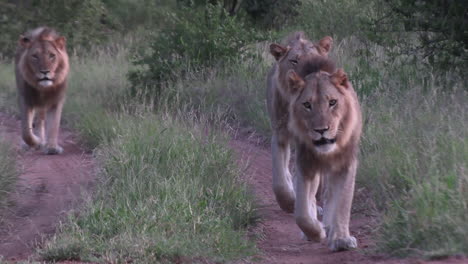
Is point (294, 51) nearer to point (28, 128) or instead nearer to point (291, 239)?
point (291, 239)

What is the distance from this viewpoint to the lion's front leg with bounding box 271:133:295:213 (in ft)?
22.6

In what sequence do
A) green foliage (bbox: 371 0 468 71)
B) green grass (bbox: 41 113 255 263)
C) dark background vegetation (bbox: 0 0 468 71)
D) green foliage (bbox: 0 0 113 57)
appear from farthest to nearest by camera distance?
1. green foliage (bbox: 0 0 113 57)
2. dark background vegetation (bbox: 0 0 468 71)
3. green foliage (bbox: 371 0 468 71)
4. green grass (bbox: 41 113 255 263)

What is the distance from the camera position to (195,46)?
12445mm

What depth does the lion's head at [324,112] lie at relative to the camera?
17.8ft

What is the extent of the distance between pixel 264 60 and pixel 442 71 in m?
3.27

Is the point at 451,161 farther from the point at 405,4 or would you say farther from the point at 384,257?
the point at 405,4

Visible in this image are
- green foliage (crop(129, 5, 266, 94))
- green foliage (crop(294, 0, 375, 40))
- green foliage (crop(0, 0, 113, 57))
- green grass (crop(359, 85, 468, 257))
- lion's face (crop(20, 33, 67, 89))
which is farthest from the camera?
green foliage (crop(0, 0, 113, 57))

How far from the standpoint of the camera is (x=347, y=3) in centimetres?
1534

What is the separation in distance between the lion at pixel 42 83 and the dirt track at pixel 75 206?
30 centimetres

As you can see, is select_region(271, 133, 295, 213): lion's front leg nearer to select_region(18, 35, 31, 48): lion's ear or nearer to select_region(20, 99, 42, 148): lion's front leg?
select_region(20, 99, 42, 148): lion's front leg

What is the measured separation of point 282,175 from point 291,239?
1.89 ft

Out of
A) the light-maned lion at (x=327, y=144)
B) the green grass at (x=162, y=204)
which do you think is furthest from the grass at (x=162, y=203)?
the light-maned lion at (x=327, y=144)

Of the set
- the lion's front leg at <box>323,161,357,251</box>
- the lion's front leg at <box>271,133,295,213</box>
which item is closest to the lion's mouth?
the lion's front leg at <box>323,161,357,251</box>

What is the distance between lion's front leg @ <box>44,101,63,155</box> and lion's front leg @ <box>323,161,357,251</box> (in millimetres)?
4876
